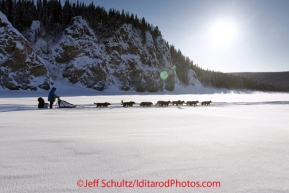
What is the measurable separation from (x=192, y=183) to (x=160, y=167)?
0.60 meters

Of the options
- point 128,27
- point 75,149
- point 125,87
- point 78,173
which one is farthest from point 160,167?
point 128,27

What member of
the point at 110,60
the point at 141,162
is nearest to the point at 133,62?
the point at 110,60

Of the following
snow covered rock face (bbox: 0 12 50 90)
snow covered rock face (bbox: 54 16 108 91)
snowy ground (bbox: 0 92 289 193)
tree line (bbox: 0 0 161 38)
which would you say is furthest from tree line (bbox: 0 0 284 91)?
snowy ground (bbox: 0 92 289 193)

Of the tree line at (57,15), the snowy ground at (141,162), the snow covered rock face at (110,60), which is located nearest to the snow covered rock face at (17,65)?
the snow covered rock face at (110,60)

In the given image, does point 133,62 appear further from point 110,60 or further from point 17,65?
point 17,65

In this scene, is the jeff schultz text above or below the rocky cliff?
below

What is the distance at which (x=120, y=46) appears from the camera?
70.7 m

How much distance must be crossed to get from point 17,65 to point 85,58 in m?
20.1

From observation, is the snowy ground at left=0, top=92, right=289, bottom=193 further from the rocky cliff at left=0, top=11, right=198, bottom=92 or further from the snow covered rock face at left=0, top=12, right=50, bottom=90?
the rocky cliff at left=0, top=11, right=198, bottom=92

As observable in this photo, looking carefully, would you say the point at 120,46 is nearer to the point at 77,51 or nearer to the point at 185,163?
the point at 77,51

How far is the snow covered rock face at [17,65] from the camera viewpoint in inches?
1735

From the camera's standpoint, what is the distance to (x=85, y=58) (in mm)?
61844

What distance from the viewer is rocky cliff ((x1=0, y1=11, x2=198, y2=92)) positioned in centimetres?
4800

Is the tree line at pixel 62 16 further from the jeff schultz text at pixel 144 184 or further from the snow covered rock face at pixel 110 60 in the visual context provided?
the jeff schultz text at pixel 144 184
